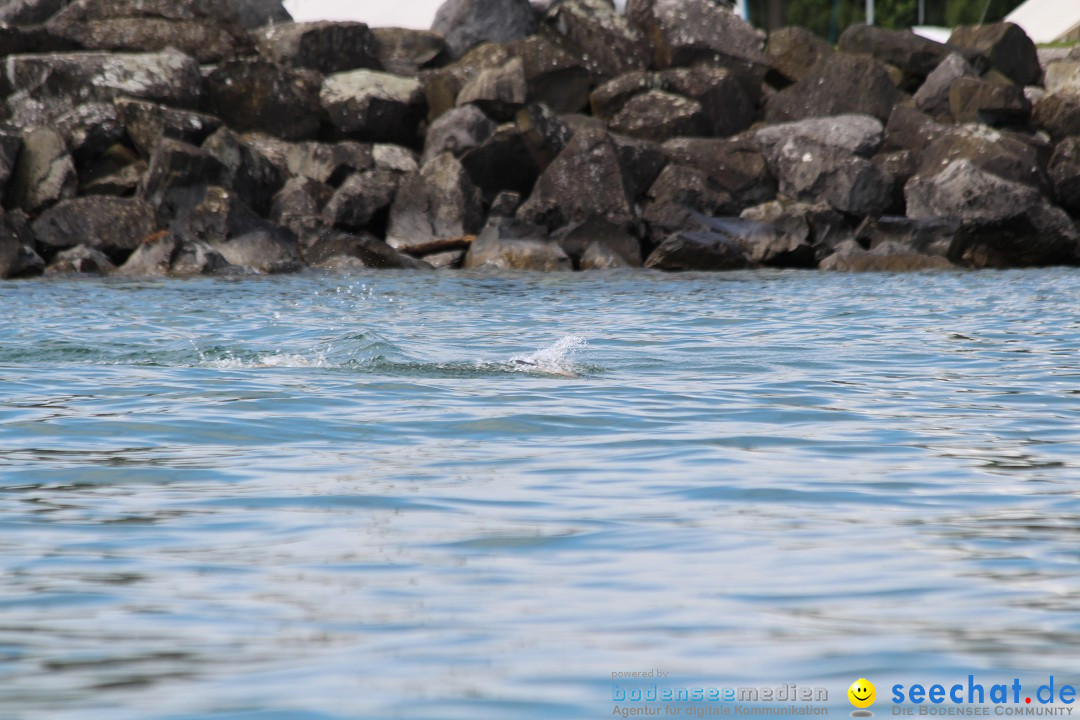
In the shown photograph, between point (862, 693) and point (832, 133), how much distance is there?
22056 mm

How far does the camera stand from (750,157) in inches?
931

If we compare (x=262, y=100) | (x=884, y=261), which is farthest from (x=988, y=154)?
(x=262, y=100)

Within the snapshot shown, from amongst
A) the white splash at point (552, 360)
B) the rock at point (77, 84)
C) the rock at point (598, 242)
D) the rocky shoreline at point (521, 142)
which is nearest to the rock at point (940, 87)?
the rocky shoreline at point (521, 142)

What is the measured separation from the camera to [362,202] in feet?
72.9

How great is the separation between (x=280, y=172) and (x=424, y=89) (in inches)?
139

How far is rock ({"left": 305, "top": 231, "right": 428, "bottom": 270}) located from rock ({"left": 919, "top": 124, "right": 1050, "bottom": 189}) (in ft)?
29.8

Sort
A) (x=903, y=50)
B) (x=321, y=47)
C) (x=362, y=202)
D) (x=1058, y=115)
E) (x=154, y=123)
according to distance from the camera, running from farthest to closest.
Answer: (x=903, y=50)
(x=321, y=47)
(x=1058, y=115)
(x=154, y=123)
(x=362, y=202)

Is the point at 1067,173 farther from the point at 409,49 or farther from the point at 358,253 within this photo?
the point at 409,49

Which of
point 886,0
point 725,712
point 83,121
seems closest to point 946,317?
point 725,712

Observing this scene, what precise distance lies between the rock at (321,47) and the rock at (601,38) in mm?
3858

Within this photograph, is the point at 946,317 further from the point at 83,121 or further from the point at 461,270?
the point at 83,121

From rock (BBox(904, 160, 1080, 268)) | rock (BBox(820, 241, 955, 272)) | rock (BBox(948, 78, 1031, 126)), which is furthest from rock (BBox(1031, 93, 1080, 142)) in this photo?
rock (BBox(820, 241, 955, 272))

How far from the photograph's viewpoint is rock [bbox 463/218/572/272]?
20594mm

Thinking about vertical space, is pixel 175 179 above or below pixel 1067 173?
above
